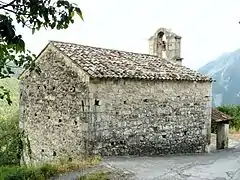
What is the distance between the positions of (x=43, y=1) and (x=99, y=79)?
844 centimetres

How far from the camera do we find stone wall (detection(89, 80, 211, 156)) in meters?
12.0

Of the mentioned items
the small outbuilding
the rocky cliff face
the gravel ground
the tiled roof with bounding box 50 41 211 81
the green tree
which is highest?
the rocky cliff face

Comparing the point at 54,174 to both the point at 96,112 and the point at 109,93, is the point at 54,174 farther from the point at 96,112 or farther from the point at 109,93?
the point at 109,93

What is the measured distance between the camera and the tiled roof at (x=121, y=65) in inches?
489

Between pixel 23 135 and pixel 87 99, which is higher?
pixel 87 99

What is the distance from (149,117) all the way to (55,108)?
135 inches

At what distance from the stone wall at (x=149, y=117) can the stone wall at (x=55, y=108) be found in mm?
556

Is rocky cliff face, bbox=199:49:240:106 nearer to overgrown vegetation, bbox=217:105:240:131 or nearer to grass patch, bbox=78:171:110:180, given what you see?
overgrown vegetation, bbox=217:105:240:131

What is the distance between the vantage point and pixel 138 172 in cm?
991

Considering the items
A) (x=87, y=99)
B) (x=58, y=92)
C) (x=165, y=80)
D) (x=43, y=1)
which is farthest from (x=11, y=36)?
(x=165, y=80)

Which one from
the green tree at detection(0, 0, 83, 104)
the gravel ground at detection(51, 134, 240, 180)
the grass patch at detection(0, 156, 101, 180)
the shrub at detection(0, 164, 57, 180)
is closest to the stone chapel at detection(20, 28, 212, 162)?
the gravel ground at detection(51, 134, 240, 180)

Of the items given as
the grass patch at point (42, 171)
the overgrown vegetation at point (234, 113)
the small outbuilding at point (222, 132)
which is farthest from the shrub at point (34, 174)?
the overgrown vegetation at point (234, 113)

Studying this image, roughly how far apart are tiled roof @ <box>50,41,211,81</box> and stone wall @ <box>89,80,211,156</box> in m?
0.28

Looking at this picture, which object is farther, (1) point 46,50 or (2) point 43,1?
(1) point 46,50
